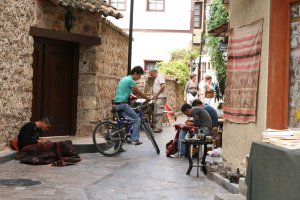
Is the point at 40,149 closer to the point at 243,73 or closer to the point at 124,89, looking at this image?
the point at 124,89

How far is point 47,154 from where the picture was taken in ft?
35.3

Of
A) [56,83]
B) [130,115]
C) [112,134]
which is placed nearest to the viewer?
[112,134]

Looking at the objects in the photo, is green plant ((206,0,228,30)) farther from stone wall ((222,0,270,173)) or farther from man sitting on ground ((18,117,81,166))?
stone wall ((222,0,270,173))

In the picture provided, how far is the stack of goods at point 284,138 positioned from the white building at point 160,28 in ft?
89.0

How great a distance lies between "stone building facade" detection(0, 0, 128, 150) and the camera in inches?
441

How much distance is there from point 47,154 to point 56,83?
317 cm

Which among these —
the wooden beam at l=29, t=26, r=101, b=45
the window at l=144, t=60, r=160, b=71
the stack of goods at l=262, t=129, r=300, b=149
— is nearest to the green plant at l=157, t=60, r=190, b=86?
the window at l=144, t=60, r=160, b=71

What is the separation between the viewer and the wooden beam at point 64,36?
40.2 feet

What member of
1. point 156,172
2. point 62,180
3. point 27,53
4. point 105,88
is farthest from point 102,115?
point 62,180

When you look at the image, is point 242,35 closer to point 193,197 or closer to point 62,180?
point 193,197

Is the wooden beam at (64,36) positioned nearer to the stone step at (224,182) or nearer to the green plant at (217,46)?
the stone step at (224,182)

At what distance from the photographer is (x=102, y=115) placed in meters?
15.0

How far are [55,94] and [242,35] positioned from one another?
6.09 m

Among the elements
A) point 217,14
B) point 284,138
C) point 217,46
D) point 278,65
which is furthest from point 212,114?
point 217,46
